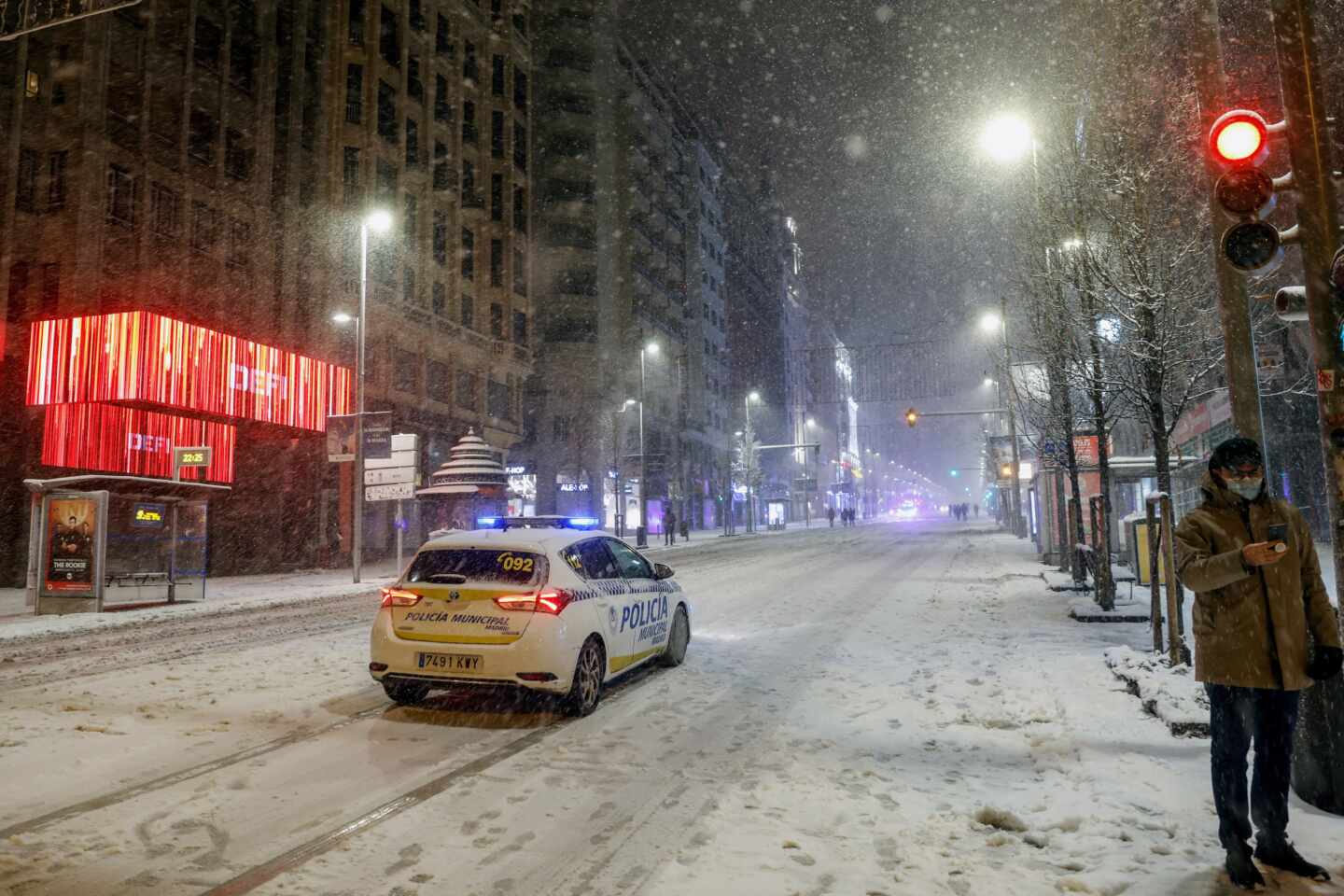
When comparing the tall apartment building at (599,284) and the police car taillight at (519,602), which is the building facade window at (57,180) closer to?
the police car taillight at (519,602)

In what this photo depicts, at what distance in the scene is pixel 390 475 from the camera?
23688mm

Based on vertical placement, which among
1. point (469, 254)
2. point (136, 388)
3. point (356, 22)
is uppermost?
point (356, 22)

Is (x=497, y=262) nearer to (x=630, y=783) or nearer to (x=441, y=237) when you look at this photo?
(x=441, y=237)

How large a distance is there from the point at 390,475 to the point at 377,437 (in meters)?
1.50

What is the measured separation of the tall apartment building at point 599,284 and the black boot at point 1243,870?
47.7 m

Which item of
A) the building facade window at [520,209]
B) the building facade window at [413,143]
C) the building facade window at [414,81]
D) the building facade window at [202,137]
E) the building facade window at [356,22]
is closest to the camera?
the building facade window at [202,137]

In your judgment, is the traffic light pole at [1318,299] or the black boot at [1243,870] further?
the traffic light pole at [1318,299]

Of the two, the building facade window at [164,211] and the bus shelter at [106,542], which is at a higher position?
the building facade window at [164,211]

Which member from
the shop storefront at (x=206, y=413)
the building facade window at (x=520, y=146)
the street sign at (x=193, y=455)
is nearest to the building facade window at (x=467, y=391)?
the shop storefront at (x=206, y=413)

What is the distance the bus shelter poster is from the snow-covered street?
7.08m

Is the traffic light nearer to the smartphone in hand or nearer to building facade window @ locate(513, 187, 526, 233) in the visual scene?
the smartphone in hand

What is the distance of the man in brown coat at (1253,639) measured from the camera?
3555 mm

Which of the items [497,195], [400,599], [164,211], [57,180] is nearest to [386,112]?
[497,195]

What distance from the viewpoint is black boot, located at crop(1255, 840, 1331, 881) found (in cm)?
356
